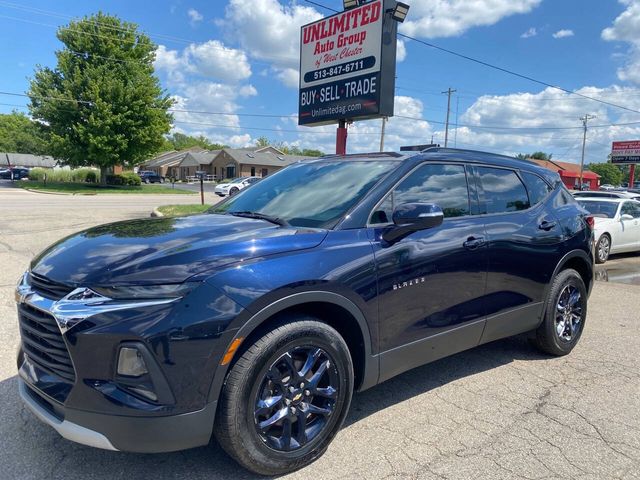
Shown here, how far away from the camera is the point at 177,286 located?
226cm

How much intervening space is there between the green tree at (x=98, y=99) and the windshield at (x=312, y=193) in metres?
33.8

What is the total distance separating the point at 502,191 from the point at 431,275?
136 centimetres

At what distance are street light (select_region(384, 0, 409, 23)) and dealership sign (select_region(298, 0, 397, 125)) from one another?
0.51 feet

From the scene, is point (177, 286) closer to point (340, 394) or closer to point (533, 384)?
point (340, 394)

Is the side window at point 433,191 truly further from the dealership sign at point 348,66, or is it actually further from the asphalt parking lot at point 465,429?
the dealership sign at point 348,66

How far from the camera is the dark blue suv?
2.20 metres

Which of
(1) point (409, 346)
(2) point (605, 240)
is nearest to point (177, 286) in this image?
(1) point (409, 346)

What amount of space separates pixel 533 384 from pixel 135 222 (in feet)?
11.1

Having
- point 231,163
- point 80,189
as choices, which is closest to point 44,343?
point 80,189

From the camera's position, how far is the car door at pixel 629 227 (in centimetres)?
1109

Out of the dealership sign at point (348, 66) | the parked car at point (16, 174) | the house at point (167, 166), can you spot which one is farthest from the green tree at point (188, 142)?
the dealership sign at point (348, 66)

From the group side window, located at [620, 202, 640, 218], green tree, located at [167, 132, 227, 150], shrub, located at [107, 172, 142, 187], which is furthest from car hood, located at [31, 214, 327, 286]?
green tree, located at [167, 132, 227, 150]

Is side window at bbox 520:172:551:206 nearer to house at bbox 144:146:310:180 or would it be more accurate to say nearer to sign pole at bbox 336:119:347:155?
sign pole at bbox 336:119:347:155

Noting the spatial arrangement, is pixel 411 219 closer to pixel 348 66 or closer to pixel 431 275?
pixel 431 275
